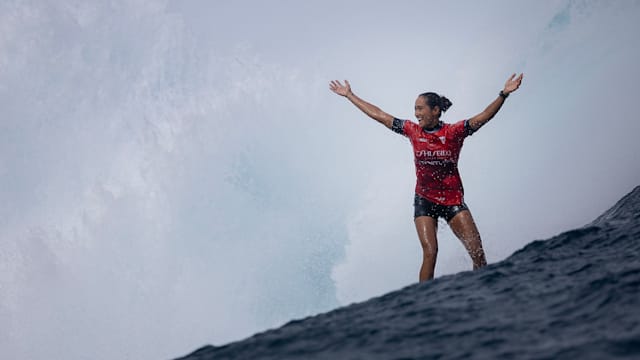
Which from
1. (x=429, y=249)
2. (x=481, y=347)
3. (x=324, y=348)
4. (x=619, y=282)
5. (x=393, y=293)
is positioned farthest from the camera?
(x=429, y=249)

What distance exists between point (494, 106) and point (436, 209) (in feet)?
4.79

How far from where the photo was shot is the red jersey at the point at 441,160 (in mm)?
8023

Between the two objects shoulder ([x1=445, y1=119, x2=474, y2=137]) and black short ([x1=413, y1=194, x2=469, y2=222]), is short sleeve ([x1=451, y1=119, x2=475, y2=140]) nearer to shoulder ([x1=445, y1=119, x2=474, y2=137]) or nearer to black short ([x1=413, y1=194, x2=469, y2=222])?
shoulder ([x1=445, y1=119, x2=474, y2=137])

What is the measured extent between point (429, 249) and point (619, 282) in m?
2.76

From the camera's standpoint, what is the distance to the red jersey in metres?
8.02

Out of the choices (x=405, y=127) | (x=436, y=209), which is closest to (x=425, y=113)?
(x=405, y=127)

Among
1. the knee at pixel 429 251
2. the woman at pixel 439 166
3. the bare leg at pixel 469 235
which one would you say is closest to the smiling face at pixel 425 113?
the woman at pixel 439 166

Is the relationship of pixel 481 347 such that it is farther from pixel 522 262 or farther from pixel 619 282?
pixel 522 262

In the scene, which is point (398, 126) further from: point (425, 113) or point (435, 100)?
point (435, 100)

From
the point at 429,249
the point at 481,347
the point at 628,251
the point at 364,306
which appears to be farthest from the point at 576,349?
the point at 429,249

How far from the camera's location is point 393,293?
6.70 m

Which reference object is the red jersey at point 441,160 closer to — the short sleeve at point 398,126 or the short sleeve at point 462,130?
the short sleeve at point 462,130

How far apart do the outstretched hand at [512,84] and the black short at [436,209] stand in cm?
152

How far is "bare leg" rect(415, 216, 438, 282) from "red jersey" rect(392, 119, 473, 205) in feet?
0.94
